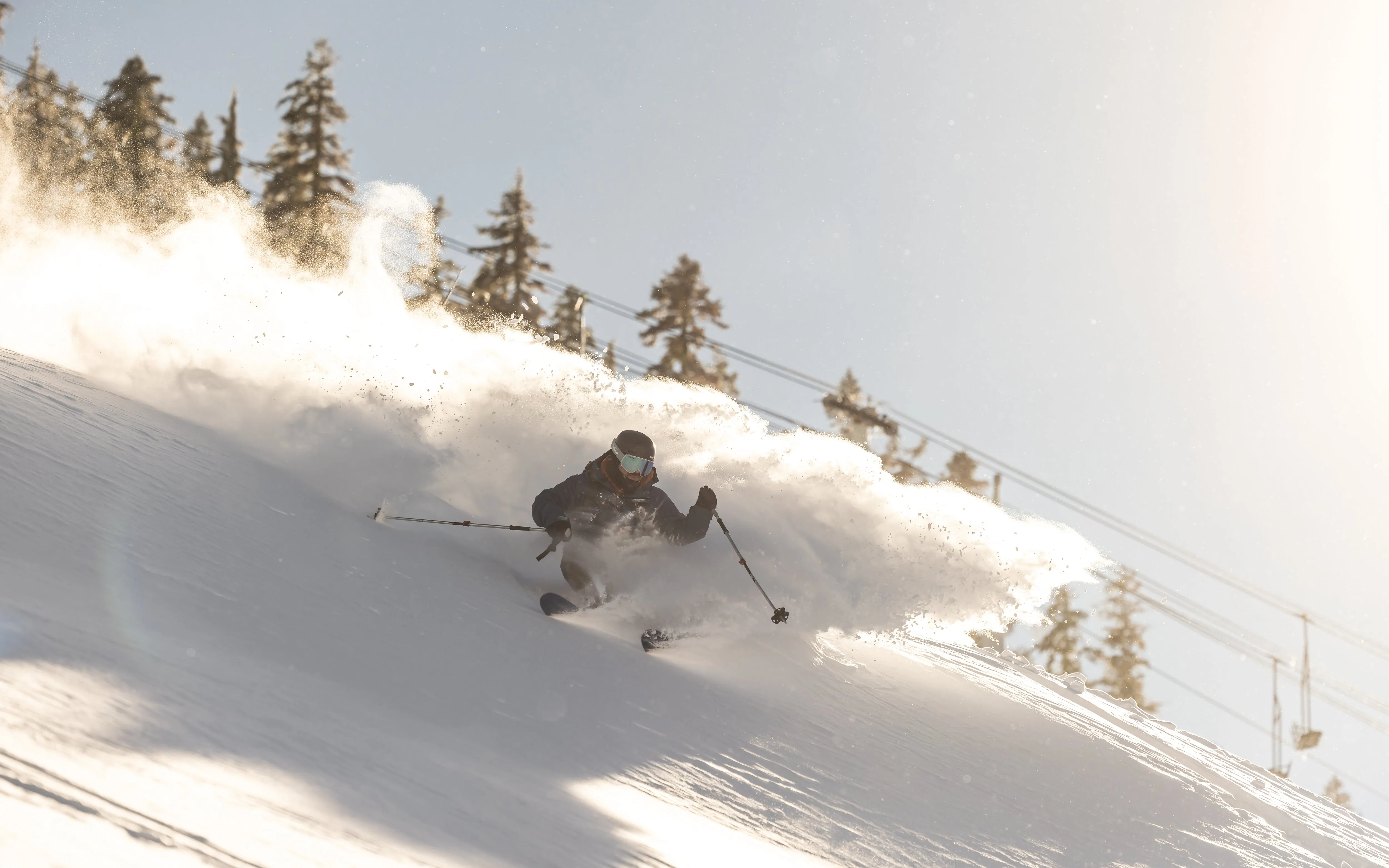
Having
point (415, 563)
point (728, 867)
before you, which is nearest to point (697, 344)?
point (415, 563)

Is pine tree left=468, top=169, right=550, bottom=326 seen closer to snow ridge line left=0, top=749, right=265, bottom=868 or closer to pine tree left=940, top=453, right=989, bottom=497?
pine tree left=940, top=453, right=989, bottom=497

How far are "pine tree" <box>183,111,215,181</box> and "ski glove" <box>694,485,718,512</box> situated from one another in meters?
30.6

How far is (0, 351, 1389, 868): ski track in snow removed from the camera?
2420 millimetres

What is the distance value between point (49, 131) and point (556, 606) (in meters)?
34.2

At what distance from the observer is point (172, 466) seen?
6715 mm

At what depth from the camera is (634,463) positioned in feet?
24.1

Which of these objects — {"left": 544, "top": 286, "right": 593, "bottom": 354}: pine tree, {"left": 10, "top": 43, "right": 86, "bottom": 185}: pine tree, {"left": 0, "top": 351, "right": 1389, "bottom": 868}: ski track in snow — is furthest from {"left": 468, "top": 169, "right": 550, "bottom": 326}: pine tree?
{"left": 0, "top": 351, "right": 1389, "bottom": 868}: ski track in snow

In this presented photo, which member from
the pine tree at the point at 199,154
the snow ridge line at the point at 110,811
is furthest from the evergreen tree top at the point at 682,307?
the snow ridge line at the point at 110,811

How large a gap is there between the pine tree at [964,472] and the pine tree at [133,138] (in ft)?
98.9

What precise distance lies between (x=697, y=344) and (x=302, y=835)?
30573mm

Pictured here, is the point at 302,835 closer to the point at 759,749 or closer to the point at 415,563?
the point at 759,749

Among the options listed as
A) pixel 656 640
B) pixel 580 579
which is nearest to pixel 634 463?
pixel 580 579

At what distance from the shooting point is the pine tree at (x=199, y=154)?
114ft

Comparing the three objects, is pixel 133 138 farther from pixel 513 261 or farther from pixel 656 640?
pixel 656 640
